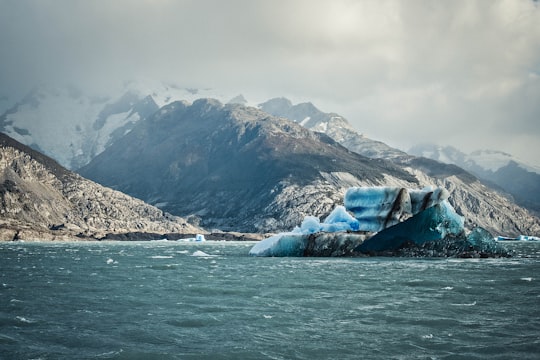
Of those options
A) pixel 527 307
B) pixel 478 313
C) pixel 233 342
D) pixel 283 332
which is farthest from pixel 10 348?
pixel 527 307

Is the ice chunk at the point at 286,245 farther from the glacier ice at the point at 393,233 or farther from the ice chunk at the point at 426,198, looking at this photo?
the ice chunk at the point at 426,198

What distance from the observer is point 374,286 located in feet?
127

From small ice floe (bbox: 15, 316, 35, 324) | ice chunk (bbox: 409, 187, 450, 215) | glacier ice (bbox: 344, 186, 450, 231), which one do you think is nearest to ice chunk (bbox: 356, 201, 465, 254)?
glacier ice (bbox: 344, 186, 450, 231)

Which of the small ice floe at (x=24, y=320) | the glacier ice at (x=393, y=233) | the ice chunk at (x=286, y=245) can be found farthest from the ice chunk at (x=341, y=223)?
the small ice floe at (x=24, y=320)

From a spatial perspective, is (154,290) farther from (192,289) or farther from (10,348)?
(10,348)

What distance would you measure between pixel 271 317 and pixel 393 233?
53.6 meters

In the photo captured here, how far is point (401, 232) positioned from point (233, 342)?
59.1 meters

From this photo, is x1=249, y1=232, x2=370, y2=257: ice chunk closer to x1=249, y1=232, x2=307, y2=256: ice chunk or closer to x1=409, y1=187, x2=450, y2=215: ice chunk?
x1=249, y1=232, x2=307, y2=256: ice chunk

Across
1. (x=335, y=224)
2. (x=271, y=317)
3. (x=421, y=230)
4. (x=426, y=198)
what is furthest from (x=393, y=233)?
(x=271, y=317)

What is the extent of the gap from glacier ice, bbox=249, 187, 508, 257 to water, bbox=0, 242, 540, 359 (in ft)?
96.7

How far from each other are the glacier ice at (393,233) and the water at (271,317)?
2949cm

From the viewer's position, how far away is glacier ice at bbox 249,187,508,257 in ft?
242

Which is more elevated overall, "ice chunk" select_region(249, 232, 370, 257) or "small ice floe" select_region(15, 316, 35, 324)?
"ice chunk" select_region(249, 232, 370, 257)

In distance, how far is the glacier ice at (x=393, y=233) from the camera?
73.9m
